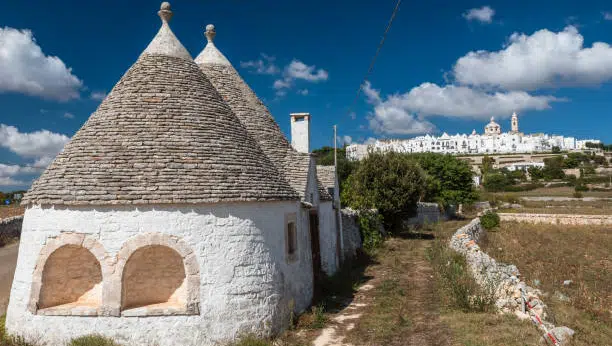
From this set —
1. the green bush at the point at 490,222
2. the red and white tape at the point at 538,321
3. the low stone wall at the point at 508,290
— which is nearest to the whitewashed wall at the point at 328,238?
the low stone wall at the point at 508,290

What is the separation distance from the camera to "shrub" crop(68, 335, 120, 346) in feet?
23.5

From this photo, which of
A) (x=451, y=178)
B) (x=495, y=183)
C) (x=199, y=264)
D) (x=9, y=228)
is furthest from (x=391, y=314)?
(x=495, y=183)

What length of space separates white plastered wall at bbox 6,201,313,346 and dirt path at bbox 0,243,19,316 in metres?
4.37

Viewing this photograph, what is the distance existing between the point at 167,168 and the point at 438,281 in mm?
9076

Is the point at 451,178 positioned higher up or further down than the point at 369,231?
higher up

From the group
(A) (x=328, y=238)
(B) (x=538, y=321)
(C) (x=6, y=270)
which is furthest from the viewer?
(C) (x=6, y=270)

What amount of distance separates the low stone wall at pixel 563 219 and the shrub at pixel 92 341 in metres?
34.3

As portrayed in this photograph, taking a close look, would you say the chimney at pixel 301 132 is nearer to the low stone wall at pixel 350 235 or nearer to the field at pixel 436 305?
the field at pixel 436 305

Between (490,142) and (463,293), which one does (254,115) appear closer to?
(463,293)

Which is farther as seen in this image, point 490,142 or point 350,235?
point 490,142

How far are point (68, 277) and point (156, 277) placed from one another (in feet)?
5.65

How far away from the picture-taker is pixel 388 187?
79.2 feet

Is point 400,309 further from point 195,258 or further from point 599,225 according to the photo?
point 599,225

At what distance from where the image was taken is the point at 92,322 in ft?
24.3
